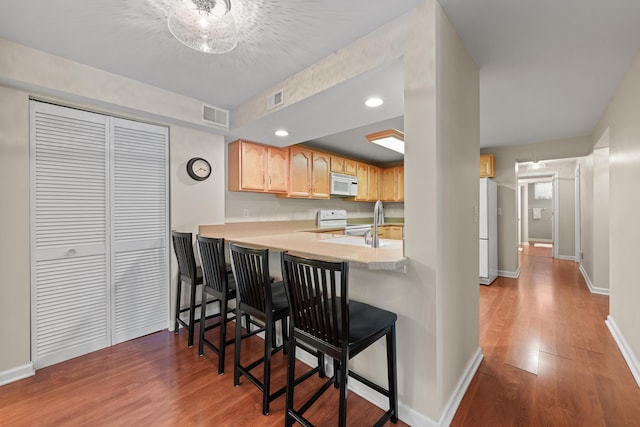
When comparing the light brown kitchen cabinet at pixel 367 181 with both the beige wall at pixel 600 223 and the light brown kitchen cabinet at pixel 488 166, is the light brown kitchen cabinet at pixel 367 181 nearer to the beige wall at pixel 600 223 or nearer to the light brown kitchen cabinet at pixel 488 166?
the light brown kitchen cabinet at pixel 488 166

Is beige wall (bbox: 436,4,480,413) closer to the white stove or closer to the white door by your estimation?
the white door

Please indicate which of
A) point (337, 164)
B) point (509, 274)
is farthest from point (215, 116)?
point (509, 274)

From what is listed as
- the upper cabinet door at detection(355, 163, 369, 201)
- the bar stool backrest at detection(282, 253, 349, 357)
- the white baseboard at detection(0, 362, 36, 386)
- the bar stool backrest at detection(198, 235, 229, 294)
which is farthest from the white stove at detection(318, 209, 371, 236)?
the white baseboard at detection(0, 362, 36, 386)

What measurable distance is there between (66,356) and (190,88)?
8.26 ft

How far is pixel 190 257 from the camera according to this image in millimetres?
2451

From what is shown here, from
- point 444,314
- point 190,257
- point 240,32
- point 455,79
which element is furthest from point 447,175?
point 190,257

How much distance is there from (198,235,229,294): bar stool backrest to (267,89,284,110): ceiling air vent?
50.0 inches

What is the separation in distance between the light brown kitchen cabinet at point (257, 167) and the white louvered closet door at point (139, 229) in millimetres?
789

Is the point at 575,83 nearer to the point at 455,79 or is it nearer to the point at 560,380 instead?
the point at 455,79

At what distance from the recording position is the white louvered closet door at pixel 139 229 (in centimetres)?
247

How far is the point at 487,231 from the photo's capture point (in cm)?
411

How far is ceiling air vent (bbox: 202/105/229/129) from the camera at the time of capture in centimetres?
284

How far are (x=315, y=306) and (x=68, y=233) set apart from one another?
224 centimetres

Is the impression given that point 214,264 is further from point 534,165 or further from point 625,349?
point 534,165
